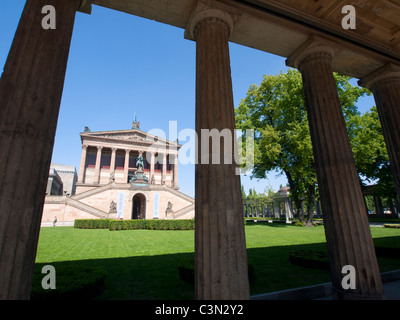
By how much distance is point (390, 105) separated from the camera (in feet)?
23.1

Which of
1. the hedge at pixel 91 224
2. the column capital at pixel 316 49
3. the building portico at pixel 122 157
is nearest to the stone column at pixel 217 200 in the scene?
the column capital at pixel 316 49

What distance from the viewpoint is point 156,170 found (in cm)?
5972

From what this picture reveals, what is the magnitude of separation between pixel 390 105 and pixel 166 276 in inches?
348

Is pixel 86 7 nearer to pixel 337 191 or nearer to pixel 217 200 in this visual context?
pixel 217 200

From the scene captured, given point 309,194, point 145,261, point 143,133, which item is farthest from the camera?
point 143,133

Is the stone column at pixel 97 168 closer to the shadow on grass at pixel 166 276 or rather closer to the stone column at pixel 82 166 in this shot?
the stone column at pixel 82 166

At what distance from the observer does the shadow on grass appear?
5.23 metres

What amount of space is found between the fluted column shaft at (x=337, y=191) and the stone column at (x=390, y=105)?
2.64 meters

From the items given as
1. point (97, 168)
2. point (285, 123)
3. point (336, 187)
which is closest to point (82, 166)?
point (97, 168)

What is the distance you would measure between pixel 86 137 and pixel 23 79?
53010mm

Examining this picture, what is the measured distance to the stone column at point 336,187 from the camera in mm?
4539
